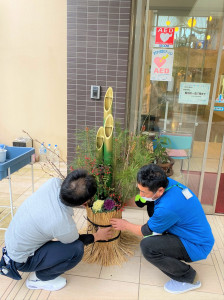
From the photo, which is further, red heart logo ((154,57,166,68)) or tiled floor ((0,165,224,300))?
red heart logo ((154,57,166,68))

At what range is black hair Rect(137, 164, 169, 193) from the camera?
1.64 m

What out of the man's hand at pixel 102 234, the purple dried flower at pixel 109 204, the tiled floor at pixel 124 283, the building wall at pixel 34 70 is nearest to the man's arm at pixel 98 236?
the man's hand at pixel 102 234

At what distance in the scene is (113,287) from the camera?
1878 millimetres

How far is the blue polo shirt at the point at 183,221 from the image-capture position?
167 cm

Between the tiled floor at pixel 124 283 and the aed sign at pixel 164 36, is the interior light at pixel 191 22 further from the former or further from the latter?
the tiled floor at pixel 124 283

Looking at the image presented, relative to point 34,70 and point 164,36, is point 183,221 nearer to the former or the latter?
point 164,36

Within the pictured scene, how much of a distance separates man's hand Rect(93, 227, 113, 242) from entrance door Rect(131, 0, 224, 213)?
1.12 metres

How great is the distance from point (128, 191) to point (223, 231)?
1.21m

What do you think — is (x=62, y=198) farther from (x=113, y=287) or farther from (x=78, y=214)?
(x=78, y=214)

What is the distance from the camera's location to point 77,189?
61.1 inches

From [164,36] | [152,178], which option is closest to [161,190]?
[152,178]

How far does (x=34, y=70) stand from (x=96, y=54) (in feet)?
5.75

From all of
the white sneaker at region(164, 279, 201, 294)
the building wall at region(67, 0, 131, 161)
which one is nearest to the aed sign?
the building wall at region(67, 0, 131, 161)

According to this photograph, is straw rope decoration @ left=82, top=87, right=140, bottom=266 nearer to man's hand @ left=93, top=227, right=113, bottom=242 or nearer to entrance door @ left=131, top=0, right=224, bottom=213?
man's hand @ left=93, top=227, right=113, bottom=242
